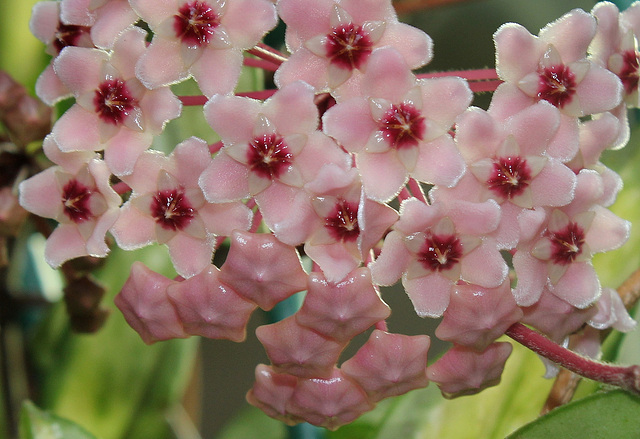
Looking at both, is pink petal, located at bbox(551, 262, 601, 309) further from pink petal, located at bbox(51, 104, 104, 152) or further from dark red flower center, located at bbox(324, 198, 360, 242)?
pink petal, located at bbox(51, 104, 104, 152)

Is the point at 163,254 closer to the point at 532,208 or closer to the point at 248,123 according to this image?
the point at 248,123

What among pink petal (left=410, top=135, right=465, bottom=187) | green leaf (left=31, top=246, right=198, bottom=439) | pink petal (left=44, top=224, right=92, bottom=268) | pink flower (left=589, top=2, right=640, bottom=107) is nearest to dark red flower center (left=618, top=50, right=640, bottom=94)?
pink flower (left=589, top=2, right=640, bottom=107)

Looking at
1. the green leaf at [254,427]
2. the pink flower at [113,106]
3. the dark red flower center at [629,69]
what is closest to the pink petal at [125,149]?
the pink flower at [113,106]

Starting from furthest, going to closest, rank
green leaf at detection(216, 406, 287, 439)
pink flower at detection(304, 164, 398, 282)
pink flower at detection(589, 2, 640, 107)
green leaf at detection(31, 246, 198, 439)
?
green leaf at detection(216, 406, 287, 439), green leaf at detection(31, 246, 198, 439), pink flower at detection(589, 2, 640, 107), pink flower at detection(304, 164, 398, 282)

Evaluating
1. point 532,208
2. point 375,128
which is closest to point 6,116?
point 375,128

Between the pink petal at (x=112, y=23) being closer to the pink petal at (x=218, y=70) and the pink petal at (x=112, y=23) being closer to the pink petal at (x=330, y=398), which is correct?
the pink petal at (x=218, y=70)
